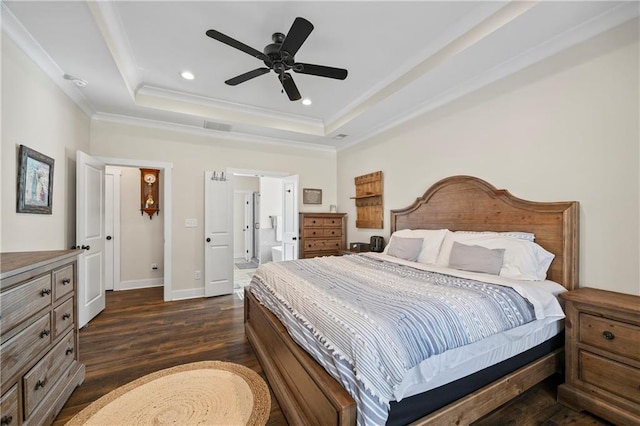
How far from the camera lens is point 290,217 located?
5.14 metres

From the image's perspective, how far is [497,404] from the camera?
1.65 m

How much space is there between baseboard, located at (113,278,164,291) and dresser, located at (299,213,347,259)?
109 inches

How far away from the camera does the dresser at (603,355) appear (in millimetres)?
1608

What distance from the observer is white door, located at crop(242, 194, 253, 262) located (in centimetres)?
783

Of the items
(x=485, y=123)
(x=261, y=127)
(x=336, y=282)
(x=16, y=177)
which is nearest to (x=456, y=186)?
(x=485, y=123)

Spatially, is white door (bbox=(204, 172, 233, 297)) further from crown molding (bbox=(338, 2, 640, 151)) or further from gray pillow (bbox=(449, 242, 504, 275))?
gray pillow (bbox=(449, 242, 504, 275))

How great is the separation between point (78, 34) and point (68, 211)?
6.62 ft

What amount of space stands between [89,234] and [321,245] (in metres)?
3.33

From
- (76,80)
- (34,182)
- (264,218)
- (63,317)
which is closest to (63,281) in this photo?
(63,317)

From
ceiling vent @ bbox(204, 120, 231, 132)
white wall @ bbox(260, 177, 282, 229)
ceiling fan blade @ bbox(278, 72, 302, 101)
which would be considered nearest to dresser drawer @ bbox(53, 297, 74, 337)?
ceiling fan blade @ bbox(278, 72, 302, 101)

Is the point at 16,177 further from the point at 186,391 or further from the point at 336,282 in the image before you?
the point at 336,282

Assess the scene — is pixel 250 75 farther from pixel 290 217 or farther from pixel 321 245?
pixel 321 245

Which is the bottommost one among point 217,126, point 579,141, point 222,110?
point 579,141

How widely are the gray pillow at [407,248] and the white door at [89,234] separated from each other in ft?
11.7
